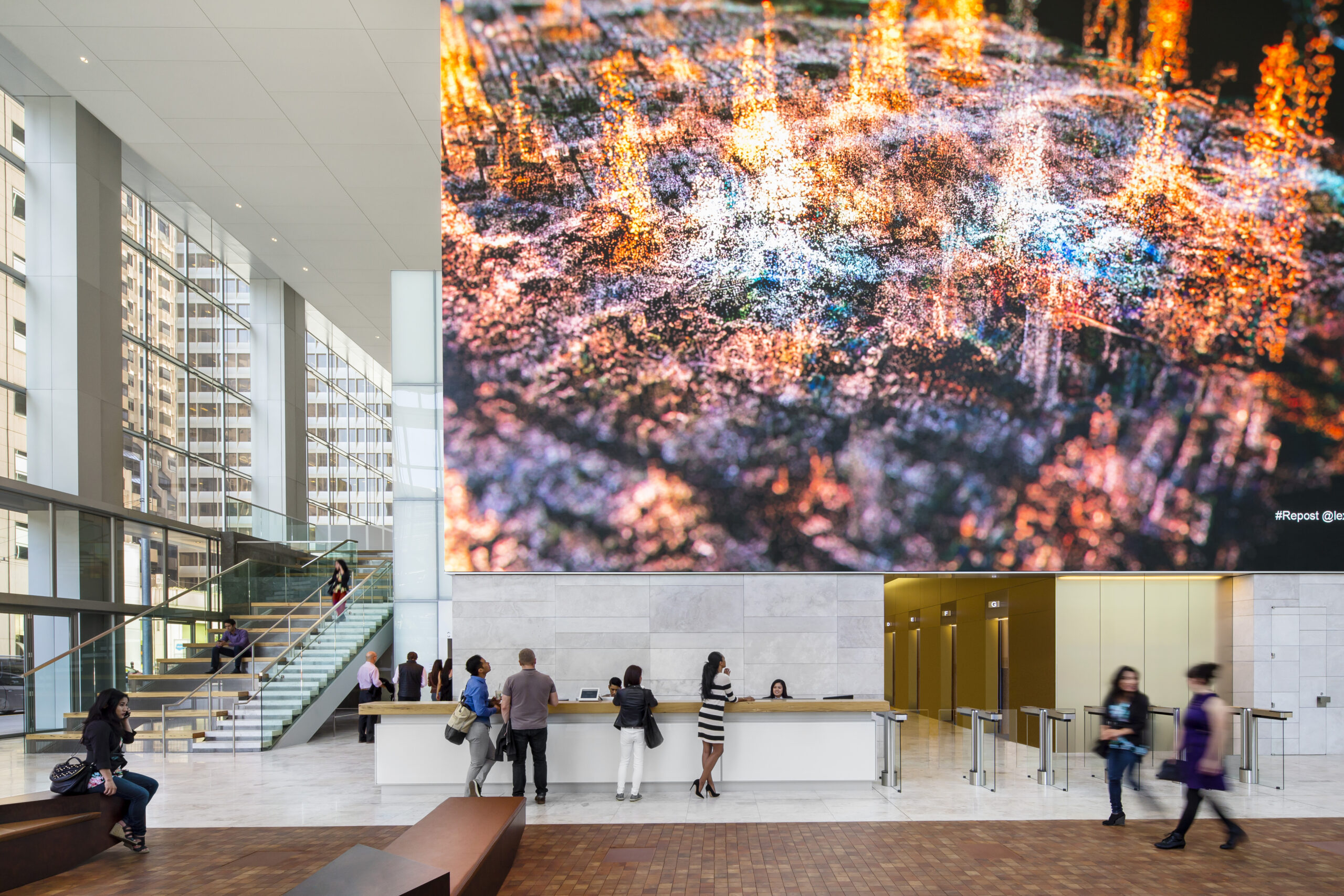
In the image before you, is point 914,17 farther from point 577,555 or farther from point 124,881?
point 124,881

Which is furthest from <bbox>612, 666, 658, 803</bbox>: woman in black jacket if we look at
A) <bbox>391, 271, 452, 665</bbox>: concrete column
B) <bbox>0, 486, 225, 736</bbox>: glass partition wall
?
<bbox>0, 486, 225, 736</bbox>: glass partition wall

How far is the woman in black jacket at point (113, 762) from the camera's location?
7262mm

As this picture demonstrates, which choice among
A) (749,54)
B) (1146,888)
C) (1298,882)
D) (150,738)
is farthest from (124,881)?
(749,54)

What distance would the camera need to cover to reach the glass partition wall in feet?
48.3

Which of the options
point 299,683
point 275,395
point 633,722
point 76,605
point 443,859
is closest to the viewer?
point 443,859

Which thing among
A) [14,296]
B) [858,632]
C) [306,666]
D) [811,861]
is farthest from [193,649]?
[811,861]

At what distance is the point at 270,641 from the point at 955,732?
443 inches

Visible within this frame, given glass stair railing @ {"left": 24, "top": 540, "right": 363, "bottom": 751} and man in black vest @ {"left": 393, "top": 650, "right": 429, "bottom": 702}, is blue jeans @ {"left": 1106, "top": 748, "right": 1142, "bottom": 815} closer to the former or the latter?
man in black vest @ {"left": 393, "top": 650, "right": 429, "bottom": 702}

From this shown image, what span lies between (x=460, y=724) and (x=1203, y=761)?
6.00 meters

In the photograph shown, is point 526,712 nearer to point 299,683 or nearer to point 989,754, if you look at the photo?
point 989,754

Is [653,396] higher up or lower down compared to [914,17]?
lower down

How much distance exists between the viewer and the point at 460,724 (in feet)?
29.4

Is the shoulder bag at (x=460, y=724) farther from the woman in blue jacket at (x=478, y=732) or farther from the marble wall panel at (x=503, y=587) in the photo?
the marble wall panel at (x=503, y=587)

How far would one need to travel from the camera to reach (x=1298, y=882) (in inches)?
243
